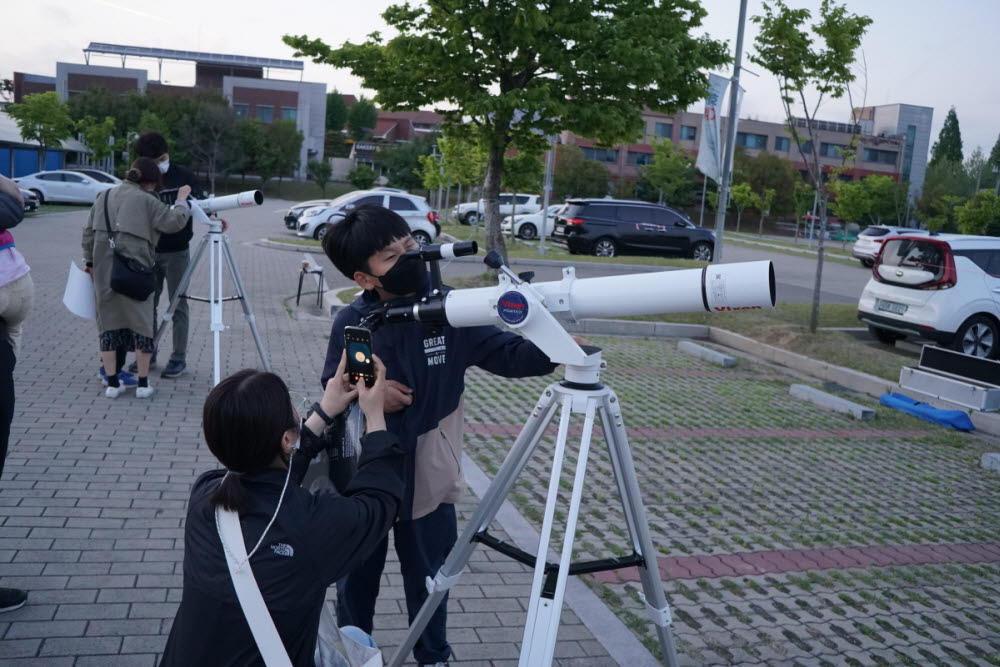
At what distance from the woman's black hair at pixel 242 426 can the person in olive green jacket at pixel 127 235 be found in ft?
16.3

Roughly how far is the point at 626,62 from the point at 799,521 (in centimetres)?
987

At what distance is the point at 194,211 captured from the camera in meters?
6.56

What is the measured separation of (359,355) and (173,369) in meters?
6.15

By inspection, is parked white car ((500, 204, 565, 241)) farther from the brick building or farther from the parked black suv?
the brick building

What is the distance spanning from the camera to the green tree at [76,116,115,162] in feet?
166

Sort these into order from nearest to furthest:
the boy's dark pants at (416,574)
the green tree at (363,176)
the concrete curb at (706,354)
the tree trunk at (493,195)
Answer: the boy's dark pants at (416,574) < the concrete curb at (706,354) < the tree trunk at (493,195) < the green tree at (363,176)

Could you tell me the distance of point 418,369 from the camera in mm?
2602

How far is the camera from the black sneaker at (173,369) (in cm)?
769

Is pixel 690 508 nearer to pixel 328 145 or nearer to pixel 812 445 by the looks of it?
pixel 812 445

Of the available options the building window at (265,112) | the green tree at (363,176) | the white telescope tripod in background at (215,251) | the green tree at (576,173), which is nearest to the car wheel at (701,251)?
the white telescope tripod in background at (215,251)

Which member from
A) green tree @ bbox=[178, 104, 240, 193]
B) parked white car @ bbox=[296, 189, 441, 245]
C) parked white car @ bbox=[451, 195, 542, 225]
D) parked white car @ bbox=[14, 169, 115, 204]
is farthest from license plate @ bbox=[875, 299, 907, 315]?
green tree @ bbox=[178, 104, 240, 193]

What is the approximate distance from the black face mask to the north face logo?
0.88 metres

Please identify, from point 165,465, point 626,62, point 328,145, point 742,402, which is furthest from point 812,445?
point 328,145

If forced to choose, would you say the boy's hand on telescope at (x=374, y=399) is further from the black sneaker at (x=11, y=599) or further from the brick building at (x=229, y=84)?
the brick building at (x=229, y=84)
